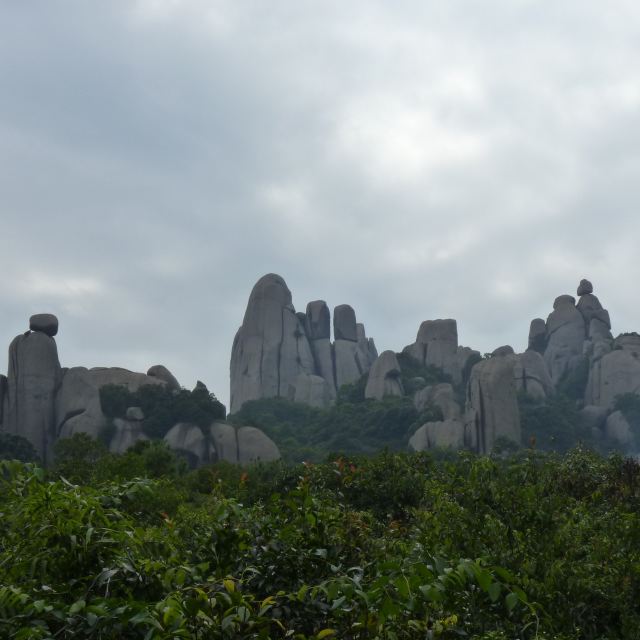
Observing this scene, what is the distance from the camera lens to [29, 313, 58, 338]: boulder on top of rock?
6134 cm

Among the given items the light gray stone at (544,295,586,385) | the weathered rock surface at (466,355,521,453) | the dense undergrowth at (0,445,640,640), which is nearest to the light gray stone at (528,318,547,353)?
the light gray stone at (544,295,586,385)

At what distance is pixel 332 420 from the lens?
246ft

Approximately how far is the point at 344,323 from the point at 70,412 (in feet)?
128

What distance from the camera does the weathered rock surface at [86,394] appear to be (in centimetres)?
5850

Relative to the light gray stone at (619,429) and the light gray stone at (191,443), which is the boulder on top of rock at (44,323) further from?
the light gray stone at (619,429)

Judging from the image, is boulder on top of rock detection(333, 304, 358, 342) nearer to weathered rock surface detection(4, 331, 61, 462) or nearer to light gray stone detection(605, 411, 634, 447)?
light gray stone detection(605, 411, 634, 447)

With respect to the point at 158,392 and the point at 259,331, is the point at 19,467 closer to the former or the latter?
the point at 158,392

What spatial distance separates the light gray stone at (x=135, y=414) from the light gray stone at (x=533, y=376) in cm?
3418

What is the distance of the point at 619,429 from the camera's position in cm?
7406

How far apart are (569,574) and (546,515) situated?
137cm

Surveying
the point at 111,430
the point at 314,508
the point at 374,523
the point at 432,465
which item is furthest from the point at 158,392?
the point at 314,508

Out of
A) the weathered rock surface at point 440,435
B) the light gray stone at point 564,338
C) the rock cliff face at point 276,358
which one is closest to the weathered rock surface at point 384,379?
the rock cliff face at point 276,358

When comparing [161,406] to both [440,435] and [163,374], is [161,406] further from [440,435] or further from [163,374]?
[440,435]

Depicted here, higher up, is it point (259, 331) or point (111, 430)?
point (259, 331)
